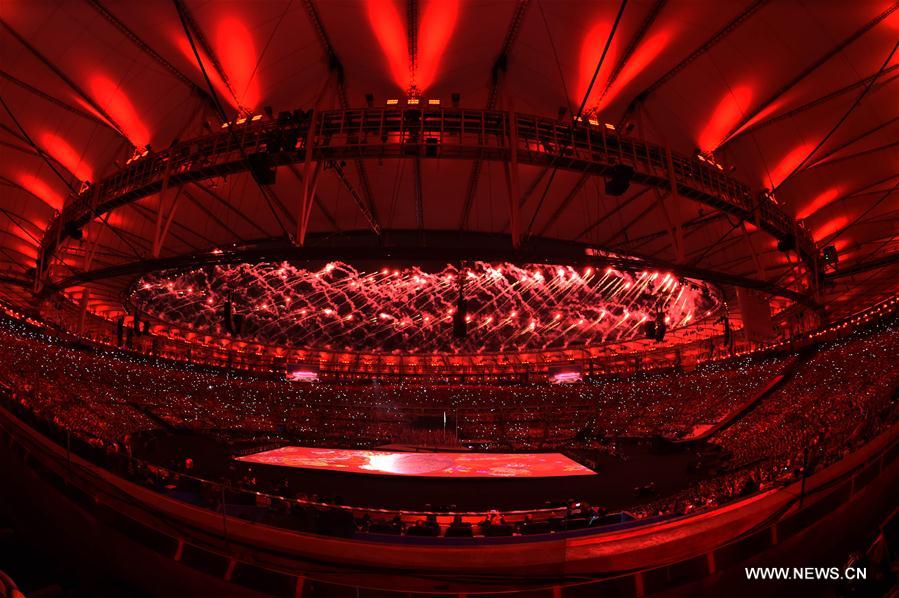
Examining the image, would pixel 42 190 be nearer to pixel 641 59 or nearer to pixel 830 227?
pixel 641 59

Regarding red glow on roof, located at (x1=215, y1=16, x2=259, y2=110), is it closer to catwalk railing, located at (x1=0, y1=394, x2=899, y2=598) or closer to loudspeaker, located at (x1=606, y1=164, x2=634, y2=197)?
loudspeaker, located at (x1=606, y1=164, x2=634, y2=197)

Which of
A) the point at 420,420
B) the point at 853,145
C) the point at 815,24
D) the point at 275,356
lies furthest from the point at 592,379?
the point at 275,356

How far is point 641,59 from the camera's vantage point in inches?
440

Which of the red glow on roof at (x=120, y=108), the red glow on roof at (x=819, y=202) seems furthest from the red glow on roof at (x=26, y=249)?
the red glow on roof at (x=819, y=202)

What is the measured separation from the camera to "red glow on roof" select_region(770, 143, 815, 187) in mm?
13812

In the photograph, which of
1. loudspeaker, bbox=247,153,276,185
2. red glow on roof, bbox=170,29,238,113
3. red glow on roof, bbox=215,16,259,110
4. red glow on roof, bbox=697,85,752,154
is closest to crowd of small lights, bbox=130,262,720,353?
red glow on roof, bbox=697,85,752,154

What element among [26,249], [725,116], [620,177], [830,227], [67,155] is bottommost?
[620,177]

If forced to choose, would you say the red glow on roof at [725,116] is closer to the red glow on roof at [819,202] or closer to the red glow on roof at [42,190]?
the red glow on roof at [819,202]

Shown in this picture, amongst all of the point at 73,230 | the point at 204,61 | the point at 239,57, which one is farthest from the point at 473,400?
the point at 204,61

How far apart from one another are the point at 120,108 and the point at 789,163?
2187 centimetres

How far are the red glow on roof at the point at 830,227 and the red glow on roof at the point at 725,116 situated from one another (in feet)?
32.3

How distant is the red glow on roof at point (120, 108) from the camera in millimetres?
12198

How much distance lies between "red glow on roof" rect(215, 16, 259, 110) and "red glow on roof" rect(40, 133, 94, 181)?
7683 mm

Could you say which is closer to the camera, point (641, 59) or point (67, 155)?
point (641, 59)
